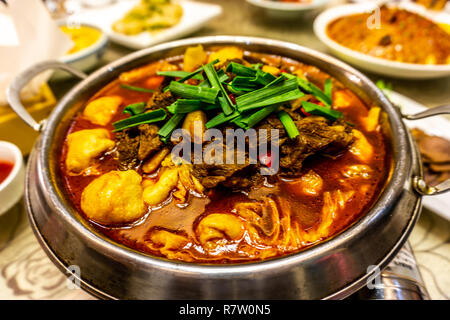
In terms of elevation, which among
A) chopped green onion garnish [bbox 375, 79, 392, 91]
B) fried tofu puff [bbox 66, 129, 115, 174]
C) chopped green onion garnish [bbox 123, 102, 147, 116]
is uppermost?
chopped green onion garnish [bbox 123, 102, 147, 116]

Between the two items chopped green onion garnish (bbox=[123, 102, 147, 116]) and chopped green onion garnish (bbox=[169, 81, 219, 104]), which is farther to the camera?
chopped green onion garnish (bbox=[123, 102, 147, 116])

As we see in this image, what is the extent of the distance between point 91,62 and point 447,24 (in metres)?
4.23

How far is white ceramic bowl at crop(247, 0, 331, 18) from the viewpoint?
4.31 metres

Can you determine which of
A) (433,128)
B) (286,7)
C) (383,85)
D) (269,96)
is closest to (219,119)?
(269,96)

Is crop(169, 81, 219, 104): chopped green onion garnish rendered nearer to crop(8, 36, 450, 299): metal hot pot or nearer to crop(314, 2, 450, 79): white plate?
crop(8, 36, 450, 299): metal hot pot

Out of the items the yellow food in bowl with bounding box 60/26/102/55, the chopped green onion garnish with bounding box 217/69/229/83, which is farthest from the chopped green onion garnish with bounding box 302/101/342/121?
the yellow food in bowl with bounding box 60/26/102/55

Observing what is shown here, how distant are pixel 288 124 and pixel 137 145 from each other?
0.85 meters

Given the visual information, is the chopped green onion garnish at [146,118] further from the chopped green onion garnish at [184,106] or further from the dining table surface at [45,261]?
the dining table surface at [45,261]

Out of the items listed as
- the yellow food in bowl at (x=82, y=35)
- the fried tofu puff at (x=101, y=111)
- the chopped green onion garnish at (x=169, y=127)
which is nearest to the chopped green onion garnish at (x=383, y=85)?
the chopped green onion garnish at (x=169, y=127)

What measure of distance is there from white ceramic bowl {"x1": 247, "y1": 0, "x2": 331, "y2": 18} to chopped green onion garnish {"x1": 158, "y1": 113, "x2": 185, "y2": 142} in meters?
3.26

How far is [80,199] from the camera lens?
5.59 feet

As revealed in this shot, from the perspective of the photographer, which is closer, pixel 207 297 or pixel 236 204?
pixel 207 297
